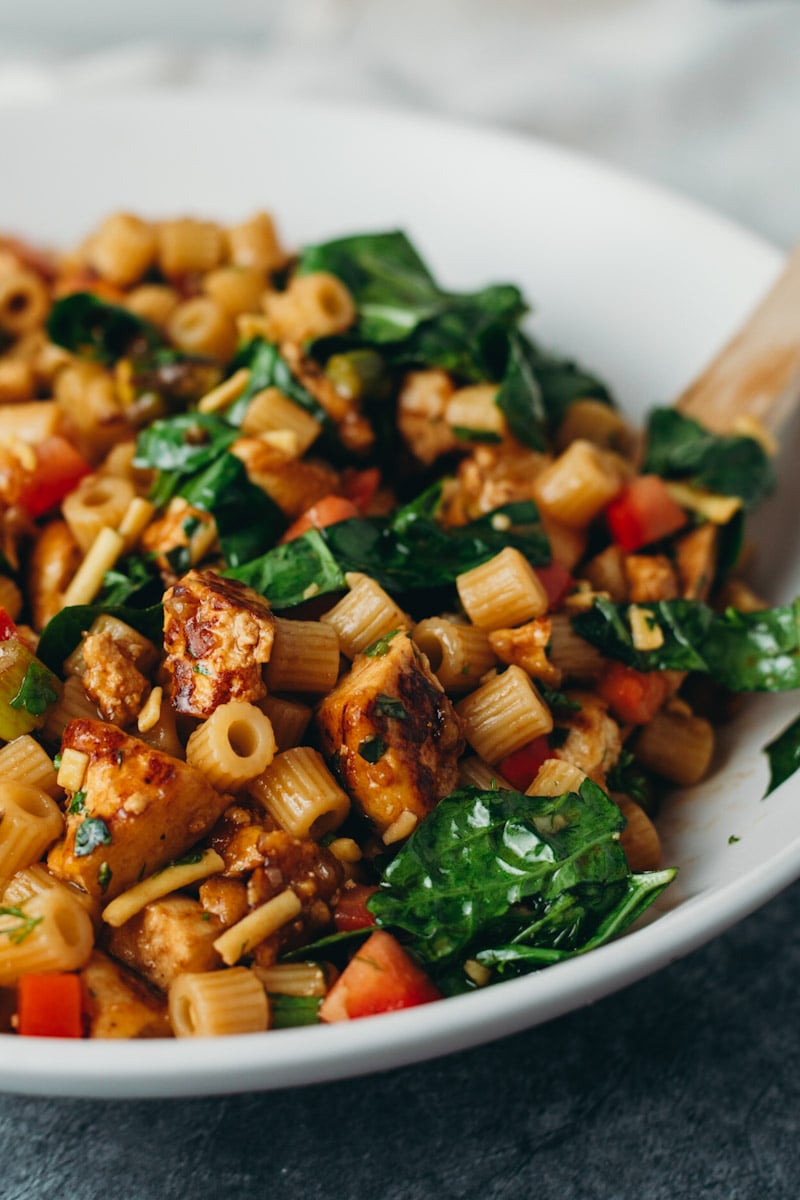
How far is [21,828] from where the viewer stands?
104 inches

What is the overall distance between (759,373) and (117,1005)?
2940 millimetres

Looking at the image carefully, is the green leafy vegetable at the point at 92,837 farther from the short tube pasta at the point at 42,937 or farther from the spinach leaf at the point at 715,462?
the spinach leaf at the point at 715,462

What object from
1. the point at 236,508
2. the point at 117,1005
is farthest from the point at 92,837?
the point at 236,508

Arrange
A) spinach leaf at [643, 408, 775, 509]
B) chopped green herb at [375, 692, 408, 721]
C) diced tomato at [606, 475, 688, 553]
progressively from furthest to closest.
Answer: spinach leaf at [643, 408, 775, 509] → diced tomato at [606, 475, 688, 553] → chopped green herb at [375, 692, 408, 721]

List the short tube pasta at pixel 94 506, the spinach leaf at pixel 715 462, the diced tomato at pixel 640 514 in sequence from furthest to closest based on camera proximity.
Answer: the spinach leaf at pixel 715 462, the diced tomato at pixel 640 514, the short tube pasta at pixel 94 506

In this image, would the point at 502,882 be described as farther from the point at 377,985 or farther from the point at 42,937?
the point at 42,937

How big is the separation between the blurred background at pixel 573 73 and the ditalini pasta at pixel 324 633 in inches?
108

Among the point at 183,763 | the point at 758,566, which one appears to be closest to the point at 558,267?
the point at 758,566

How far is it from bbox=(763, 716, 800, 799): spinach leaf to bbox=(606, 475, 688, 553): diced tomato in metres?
0.72

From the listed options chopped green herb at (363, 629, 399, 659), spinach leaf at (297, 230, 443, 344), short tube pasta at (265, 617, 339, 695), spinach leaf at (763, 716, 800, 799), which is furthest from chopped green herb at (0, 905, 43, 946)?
spinach leaf at (297, 230, 443, 344)

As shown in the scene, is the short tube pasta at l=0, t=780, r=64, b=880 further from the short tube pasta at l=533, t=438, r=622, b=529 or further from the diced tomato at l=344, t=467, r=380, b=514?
the short tube pasta at l=533, t=438, r=622, b=529

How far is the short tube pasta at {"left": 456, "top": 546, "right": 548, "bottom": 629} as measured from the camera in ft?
10.3

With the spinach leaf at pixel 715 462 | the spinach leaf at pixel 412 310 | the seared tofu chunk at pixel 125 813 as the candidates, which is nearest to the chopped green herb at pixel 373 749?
the seared tofu chunk at pixel 125 813

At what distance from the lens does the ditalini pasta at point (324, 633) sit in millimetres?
2639
